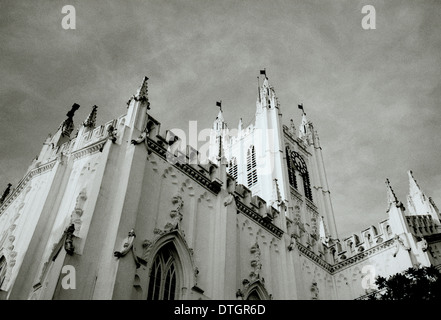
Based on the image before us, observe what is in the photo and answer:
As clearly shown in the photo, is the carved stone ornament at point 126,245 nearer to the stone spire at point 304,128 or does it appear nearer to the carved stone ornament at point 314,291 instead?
the carved stone ornament at point 314,291

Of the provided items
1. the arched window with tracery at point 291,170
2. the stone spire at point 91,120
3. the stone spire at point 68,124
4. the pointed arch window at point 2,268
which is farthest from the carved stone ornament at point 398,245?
the pointed arch window at point 2,268

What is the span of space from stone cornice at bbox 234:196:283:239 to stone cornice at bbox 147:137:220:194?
1.80m

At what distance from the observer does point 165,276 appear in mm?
15758

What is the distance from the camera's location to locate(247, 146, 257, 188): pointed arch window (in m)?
41.6

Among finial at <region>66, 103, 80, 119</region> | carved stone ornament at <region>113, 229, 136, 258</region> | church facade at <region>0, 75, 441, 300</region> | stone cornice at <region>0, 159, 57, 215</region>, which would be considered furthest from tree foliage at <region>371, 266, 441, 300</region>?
finial at <region>66, 103, 80, 119</region>

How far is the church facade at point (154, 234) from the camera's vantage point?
13711 millimetres

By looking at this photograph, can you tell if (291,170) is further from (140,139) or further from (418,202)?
(140,139)

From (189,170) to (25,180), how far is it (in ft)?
26.7

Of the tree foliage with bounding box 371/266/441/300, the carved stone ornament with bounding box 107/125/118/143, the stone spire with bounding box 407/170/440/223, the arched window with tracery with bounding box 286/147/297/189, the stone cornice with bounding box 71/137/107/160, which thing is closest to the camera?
the tree foliage with bounding box 371/266/441/300

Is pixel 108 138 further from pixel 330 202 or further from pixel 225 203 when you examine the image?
pixel 330 202

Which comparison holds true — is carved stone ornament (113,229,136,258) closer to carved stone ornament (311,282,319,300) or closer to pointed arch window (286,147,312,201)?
carved stone ornament (311,282,319,300)

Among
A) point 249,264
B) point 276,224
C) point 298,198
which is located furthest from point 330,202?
point 249,264

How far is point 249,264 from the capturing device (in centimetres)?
2019
